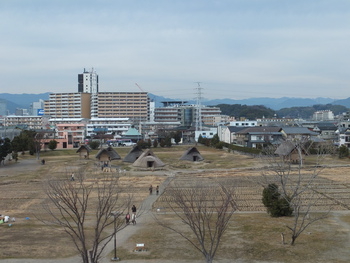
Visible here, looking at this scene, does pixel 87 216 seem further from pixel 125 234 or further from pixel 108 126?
pixel 108 126

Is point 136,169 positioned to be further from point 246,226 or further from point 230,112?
point 230,112

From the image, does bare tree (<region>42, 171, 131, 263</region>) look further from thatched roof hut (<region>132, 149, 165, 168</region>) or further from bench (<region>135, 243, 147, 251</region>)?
thatched roof hut (<region>132, 149, 165, 168</region>)

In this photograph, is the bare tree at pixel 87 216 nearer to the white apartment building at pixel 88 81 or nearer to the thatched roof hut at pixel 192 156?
the thatched roof hut at pixel 192 156

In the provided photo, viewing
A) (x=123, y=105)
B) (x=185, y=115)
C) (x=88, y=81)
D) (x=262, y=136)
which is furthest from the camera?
(x=88, y=81)

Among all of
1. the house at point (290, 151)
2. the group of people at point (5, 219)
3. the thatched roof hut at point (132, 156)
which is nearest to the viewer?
the group of people at point (5, 219)

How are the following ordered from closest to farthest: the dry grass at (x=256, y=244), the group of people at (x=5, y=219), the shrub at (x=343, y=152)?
the dry grass at (x=256, y=244) < the group of people at (x=5, y=219) < the shrub at (x=343, y=152)

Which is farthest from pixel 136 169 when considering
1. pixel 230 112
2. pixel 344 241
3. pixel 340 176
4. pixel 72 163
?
pixel 230 112

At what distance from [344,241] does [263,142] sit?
49.6 metres

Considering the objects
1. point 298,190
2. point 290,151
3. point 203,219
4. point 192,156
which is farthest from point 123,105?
point 203,219

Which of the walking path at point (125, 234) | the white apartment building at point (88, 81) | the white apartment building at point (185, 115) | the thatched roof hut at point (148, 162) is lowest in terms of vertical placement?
the walking path at point (125, 234)

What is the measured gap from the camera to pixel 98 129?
319ft

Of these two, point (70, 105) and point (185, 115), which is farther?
point (185, 115)

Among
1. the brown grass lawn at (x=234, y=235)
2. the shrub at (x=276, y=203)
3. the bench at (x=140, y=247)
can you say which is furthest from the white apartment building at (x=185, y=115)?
the bench at (x=140, y=247)

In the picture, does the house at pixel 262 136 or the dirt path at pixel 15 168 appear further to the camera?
the house at pixel 262 136
